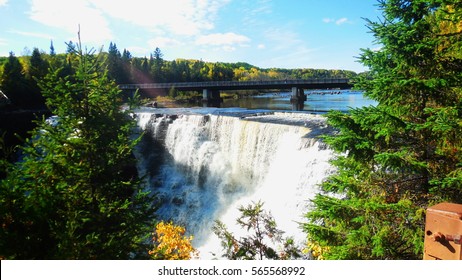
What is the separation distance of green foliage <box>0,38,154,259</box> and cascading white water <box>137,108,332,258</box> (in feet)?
25.5

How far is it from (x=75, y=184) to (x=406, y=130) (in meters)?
4.97

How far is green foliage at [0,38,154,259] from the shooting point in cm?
352

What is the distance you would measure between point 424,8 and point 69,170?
5605 mm

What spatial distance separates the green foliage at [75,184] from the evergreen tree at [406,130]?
3.46 m

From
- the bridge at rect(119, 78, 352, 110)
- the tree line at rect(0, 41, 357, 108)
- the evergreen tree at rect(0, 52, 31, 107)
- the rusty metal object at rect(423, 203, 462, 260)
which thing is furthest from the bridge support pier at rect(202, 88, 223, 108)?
the rusty metal object at rect(423, 203, 462, 260)

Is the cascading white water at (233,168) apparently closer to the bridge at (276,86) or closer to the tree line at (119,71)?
the tree line at (119,71)

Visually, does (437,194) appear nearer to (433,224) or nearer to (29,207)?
(433,224)

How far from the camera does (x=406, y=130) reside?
3938mm

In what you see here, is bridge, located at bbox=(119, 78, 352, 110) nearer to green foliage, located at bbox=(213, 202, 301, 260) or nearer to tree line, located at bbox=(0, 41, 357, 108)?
tree line, located at bbox=(0, 41, 357, 108)

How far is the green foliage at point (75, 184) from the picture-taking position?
3521 millimetres

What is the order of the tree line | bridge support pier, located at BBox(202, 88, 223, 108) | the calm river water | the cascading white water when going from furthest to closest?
bridge support pier, located at BBox(202, 88, 223, 108), the calm river water, the tree line, the cascading white water

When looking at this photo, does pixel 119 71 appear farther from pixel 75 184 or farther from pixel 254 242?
pixel 254 242

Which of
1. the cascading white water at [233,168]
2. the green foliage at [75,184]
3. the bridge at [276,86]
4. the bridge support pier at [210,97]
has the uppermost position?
the bridge at [276,86]

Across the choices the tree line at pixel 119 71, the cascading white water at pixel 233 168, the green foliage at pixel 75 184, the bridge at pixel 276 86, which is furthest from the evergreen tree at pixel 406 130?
the bridge at pixel 276 86
